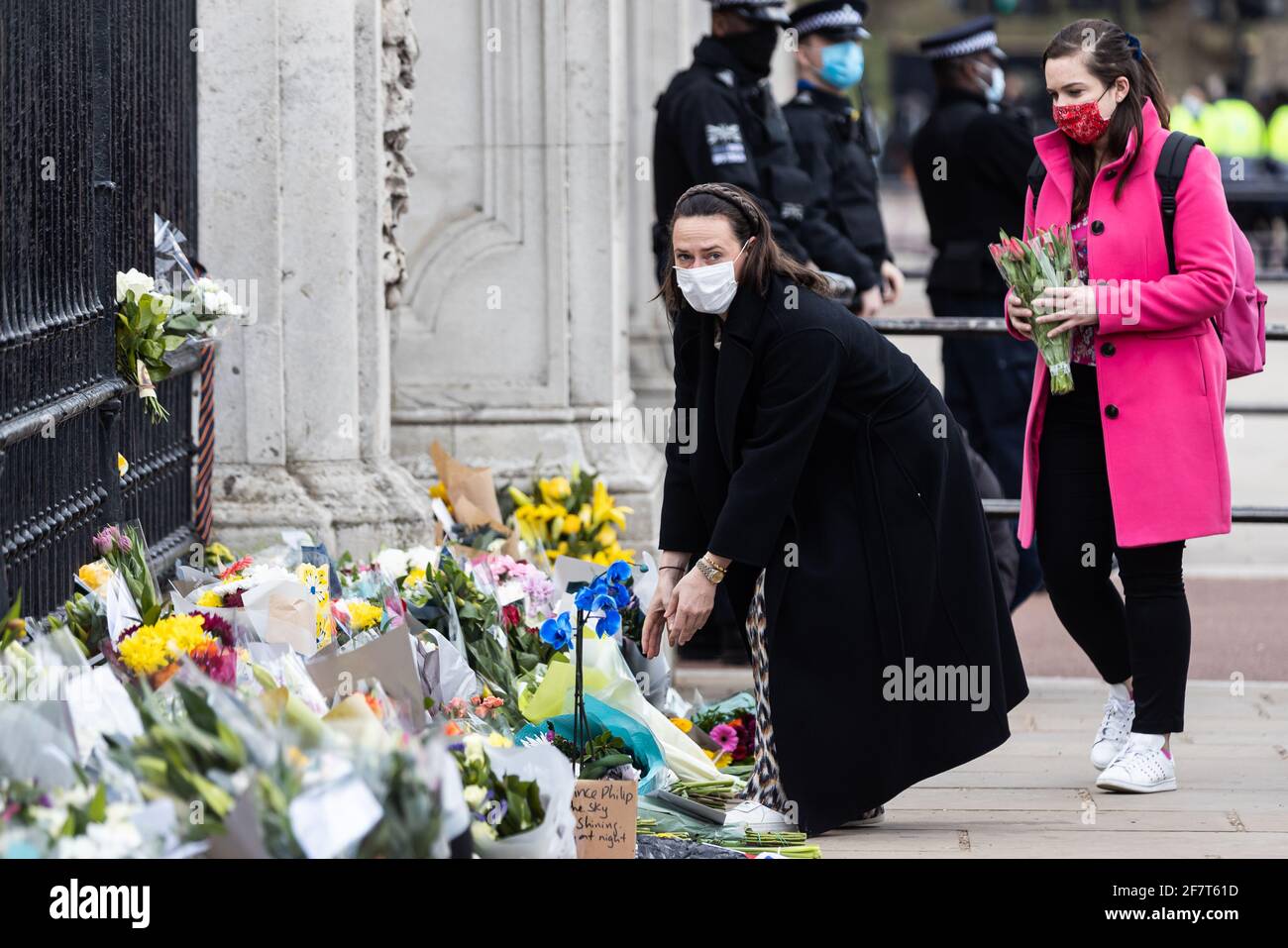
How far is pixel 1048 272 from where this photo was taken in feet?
16.6

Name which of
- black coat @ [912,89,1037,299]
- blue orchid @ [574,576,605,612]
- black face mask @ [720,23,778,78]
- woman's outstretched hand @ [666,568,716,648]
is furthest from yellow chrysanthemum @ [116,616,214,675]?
black coat @ [912,89,1037,299]

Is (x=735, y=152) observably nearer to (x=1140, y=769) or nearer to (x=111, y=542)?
(x=1140, y=769)

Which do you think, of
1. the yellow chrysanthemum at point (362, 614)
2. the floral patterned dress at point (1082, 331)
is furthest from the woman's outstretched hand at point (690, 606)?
the floral patterned dress at point (1082, 331)

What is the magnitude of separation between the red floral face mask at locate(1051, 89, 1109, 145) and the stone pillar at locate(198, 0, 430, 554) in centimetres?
207

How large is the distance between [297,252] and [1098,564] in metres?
2.44

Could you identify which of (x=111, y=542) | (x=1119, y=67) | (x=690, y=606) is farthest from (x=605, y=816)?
(x=1119, y=67)

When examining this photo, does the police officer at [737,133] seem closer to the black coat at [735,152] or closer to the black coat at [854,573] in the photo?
the black coat at [735,152]

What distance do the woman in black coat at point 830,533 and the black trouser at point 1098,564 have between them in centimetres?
51

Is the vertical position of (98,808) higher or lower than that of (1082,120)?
lower

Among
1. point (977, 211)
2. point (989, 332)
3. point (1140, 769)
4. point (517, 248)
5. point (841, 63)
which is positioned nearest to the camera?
point (1140, 769)

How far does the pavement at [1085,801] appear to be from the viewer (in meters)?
4.73

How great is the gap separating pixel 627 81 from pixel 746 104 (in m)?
2.74
